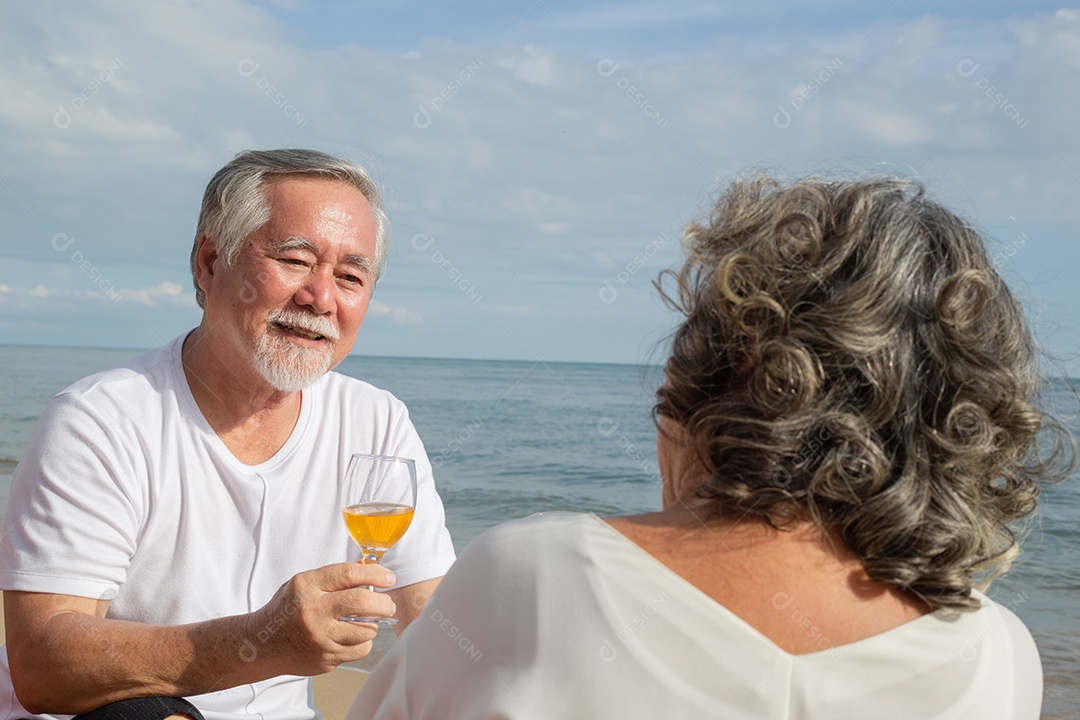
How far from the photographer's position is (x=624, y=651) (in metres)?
1.38

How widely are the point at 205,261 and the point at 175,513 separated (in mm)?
893

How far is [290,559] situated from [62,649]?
676 mm

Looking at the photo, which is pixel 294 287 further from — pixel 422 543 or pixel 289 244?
pixel 422 543

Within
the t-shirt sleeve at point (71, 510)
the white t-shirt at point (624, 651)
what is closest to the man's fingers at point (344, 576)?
the t-shirt sleeve at point (71, 510)

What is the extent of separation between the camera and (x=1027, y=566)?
9.14m

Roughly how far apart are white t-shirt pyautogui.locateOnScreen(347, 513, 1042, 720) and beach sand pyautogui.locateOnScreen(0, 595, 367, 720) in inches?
153

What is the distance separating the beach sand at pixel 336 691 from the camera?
5091 mm

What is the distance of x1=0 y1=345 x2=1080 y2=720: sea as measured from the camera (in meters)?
6.60

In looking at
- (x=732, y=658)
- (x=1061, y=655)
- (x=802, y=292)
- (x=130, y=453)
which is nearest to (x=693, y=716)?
(x=732, y=658)

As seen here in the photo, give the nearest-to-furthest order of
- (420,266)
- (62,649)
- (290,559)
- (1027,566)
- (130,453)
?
(62,649)
(130,453)
(290,559)
(1027,566)
(420,266)

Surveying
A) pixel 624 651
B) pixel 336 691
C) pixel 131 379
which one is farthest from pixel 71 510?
pixel 336 691

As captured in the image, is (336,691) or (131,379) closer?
(131,379)

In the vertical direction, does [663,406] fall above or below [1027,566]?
A: above

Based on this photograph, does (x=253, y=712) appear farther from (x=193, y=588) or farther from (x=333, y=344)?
(x=333, y=344)
